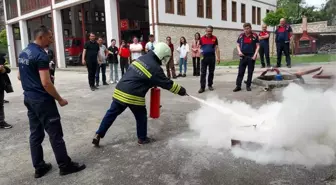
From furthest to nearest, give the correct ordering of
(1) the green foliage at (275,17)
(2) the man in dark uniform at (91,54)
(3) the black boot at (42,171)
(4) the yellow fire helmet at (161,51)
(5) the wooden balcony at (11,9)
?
(5) the wooden balcony at (11,9) → (1) the green foliage at (275,17) → (2) the man in dark uniform at (91,54) → (4) the yellow fire helmet at (161,51) → (3) the black boot at (42,171)

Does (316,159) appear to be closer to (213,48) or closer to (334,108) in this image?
(334,108)

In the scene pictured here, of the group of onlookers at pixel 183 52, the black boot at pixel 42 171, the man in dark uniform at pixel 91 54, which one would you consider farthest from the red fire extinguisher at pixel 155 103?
the man in dark uniform at pixel 91 54

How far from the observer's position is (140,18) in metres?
29.9

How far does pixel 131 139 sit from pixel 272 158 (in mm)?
2159

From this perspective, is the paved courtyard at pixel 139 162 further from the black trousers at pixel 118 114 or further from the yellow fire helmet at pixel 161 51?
the yellow fire helmet at pixel 161 51

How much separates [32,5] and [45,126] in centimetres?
2787

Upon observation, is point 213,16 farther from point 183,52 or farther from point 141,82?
point 141,82

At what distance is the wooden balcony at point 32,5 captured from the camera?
25677mm

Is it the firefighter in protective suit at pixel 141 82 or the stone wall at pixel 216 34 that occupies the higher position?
the stone wall at pixel 216 34

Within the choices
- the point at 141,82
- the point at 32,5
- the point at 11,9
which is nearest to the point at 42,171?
the point at 141,82

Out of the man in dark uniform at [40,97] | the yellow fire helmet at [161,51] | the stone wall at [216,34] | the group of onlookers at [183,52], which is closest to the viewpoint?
the man in dark uniform at [40,97]

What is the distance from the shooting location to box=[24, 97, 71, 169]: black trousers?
343 cm

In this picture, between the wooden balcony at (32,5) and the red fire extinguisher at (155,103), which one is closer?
the red fire extinguisher at (155,103)

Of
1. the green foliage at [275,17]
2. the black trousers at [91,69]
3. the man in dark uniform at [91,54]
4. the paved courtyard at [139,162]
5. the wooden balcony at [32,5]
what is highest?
the wooden balcony at [32,5]
